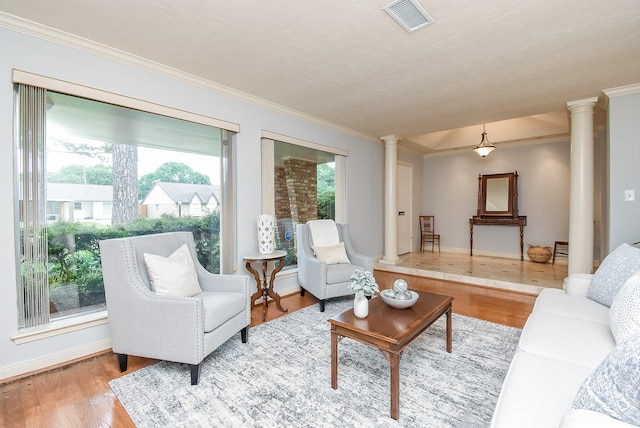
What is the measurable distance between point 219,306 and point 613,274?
272cm

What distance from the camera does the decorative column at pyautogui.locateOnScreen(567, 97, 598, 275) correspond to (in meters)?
3.42

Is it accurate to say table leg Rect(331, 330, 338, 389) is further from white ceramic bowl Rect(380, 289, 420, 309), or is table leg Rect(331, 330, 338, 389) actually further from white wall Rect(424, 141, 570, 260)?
white wall Rect(424, 141, 570, 260)

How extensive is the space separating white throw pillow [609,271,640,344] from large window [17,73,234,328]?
3.13 metres

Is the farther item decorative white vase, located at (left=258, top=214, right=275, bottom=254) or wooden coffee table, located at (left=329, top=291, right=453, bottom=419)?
decorative white vase, located at (left=258, top=214, right=275, bottom=254)

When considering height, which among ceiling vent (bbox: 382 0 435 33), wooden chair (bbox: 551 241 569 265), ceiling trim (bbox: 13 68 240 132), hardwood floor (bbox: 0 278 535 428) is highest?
ceiling vent (bbox: 382 0 435 33)

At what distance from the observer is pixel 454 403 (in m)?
1.65

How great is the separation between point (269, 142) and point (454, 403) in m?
3.10

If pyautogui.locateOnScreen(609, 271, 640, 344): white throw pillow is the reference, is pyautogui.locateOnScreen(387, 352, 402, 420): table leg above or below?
below

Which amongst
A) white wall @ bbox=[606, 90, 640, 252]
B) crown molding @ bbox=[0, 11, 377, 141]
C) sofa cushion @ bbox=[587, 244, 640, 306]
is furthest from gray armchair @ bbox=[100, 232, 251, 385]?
white wall @ bbox=[606, 90, 640, 252]

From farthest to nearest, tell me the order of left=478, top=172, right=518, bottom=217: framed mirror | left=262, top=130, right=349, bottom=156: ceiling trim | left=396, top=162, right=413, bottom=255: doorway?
left=396, top=162, right=413, bottom=255: doorway → left=478, top=172, right=518, bottom=217: framed mirror → left=262, top=130, right=349, bottom=156: ceiling trim

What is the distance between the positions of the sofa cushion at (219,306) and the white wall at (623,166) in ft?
13.5

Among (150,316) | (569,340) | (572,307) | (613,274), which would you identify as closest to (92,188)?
(150,316)

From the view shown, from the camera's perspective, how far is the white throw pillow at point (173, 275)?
206cm

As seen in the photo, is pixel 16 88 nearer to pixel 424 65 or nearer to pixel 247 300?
pixel 247 300
